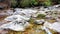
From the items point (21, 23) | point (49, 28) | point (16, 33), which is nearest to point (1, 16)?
point (21, 23)

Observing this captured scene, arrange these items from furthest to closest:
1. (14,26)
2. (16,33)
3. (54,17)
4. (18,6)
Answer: (18,6), (54,17), (14,26), (16,33)

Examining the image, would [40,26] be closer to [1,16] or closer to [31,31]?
[31,31]

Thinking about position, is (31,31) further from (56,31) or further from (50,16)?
(50,16)

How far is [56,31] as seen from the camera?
4.10 meters

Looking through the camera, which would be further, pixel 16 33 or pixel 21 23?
pixel 21 23

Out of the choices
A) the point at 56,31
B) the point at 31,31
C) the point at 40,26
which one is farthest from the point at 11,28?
the point at 56,31

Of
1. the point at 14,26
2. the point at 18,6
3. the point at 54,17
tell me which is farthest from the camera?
the point at 18,6

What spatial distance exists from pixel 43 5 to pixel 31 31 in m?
3.29

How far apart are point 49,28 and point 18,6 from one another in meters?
3.19

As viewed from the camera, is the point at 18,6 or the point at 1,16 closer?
the point at 1,16

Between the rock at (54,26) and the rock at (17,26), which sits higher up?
the rock at (17,26)

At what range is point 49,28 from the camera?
14.0ft

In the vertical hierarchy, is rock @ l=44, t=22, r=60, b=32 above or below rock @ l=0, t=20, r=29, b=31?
below

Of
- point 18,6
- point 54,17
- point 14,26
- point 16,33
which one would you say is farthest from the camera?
point 18,6
